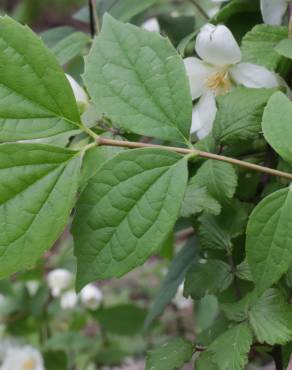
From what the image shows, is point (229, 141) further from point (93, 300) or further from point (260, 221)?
point (93, 300)

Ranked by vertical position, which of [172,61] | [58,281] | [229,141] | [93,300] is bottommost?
[93,300]

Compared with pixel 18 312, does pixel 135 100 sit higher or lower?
higher

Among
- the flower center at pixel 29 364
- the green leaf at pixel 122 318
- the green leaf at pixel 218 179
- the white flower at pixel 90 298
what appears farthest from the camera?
the white flower at pixel 90 298

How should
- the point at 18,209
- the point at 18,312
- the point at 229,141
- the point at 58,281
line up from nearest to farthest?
the point at 18,209, the point at 229,141, the point at 18,312, the point at 58,281

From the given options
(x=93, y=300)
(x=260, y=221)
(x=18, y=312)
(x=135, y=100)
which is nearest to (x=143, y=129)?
(x=135, y=100)

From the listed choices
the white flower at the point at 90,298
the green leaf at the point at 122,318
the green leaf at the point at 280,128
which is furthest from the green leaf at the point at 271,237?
the white flower at the point at 90,298

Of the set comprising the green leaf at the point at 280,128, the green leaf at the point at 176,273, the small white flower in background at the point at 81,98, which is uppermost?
the green leaf at the point at 280,128

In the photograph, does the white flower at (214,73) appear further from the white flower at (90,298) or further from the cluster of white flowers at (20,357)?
the white flower at (90,298)
